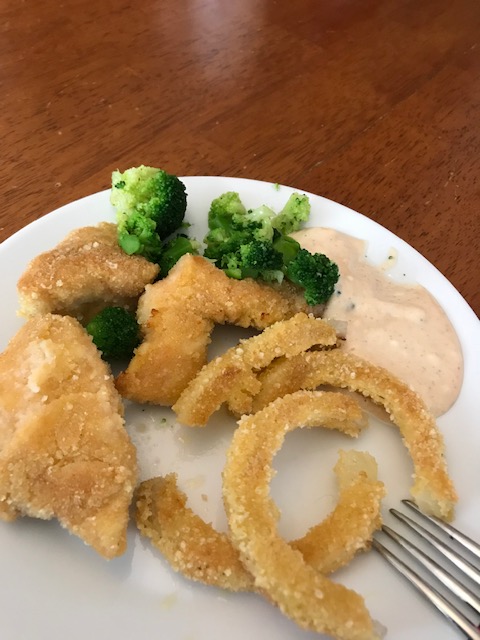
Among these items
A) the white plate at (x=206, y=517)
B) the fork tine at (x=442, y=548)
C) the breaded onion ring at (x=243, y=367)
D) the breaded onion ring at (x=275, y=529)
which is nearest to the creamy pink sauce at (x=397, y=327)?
the white plate at (x=206, y=517)

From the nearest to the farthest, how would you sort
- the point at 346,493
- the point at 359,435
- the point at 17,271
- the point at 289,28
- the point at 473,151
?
the point at 346,493 → the point at 359,435 → the point at 17,271 → the point at 473,151 → the point at 289,28

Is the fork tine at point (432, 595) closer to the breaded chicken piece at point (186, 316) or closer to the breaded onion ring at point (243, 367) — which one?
the breaded onion ring at point (243, 367)

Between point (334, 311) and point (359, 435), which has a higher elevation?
point (334, 311)

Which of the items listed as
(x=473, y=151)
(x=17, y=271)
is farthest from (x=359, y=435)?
(x=473, y=151)

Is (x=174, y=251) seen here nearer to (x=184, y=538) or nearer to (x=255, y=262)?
(x=255, y=262)

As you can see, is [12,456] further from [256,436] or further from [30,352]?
[256,436]

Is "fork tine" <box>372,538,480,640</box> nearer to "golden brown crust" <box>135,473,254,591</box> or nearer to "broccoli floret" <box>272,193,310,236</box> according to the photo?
"golden brown crust" <box>135,473,254,591</box>

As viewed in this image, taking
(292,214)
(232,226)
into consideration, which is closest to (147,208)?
(232,226)
